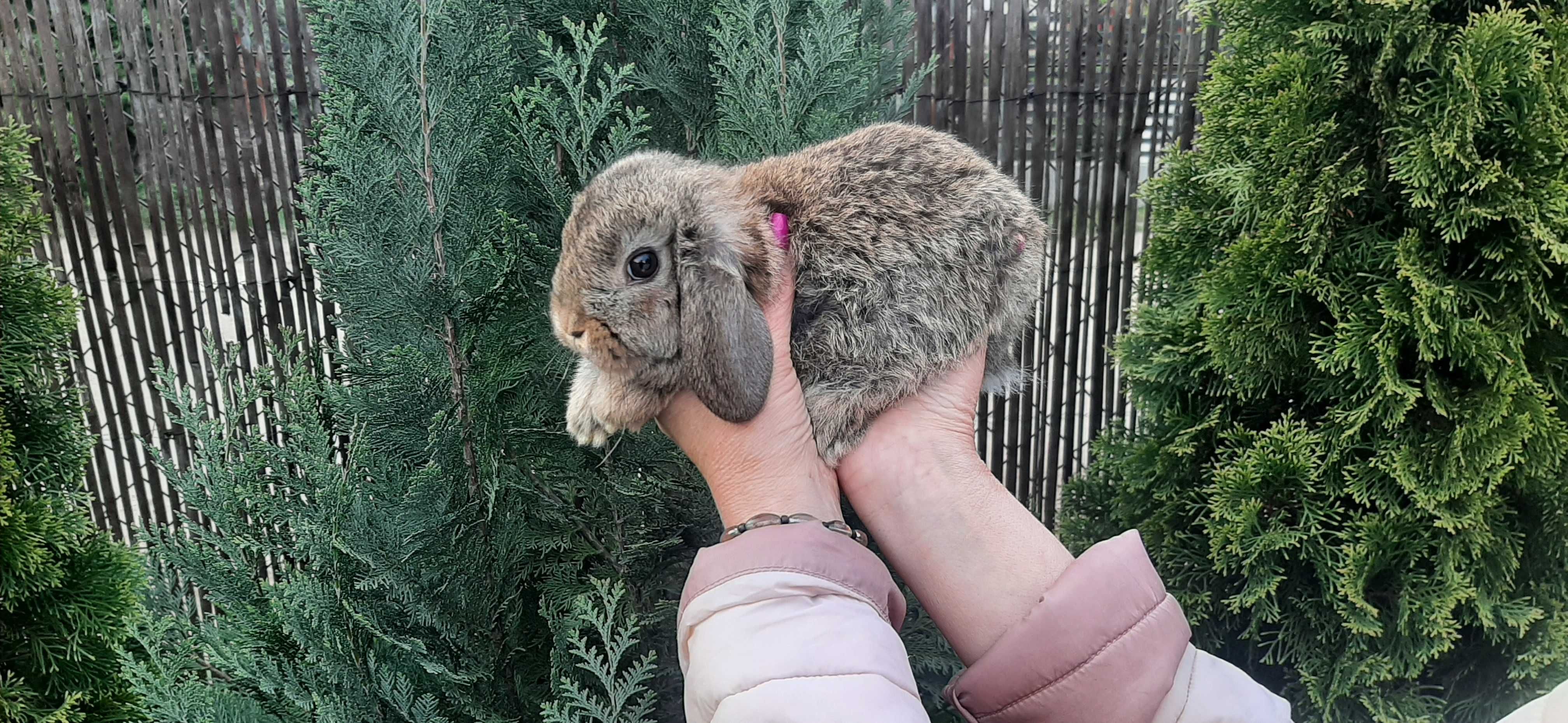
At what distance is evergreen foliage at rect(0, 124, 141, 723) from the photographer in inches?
99.7

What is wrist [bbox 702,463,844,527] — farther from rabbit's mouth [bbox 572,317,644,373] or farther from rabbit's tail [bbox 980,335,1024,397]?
rabbit's tail [bbox 980,335,1024,397]

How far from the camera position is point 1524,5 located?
2.53m

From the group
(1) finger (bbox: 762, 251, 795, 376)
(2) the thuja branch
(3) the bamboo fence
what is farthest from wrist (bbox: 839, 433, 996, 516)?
(3) the bamboo fence

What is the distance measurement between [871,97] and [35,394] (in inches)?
108

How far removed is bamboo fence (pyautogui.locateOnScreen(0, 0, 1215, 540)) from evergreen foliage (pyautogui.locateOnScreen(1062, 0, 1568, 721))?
994 mm

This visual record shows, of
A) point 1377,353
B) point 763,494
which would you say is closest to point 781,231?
point 763,494

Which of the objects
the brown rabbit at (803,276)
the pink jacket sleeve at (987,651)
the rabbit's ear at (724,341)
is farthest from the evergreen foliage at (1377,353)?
the rabbit's ear at (724,341)

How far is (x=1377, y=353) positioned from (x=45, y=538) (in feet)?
13.0

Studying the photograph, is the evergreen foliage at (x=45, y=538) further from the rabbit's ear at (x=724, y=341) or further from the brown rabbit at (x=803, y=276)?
the rabbit's ear at (x=724, y=341)

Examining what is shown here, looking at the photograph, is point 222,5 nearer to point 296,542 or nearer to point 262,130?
point 262,130

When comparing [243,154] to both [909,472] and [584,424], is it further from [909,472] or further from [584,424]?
[909,472]

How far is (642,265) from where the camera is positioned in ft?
5.16

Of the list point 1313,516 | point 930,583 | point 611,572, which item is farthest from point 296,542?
point 1313,516

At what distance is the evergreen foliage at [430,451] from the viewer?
169cm
